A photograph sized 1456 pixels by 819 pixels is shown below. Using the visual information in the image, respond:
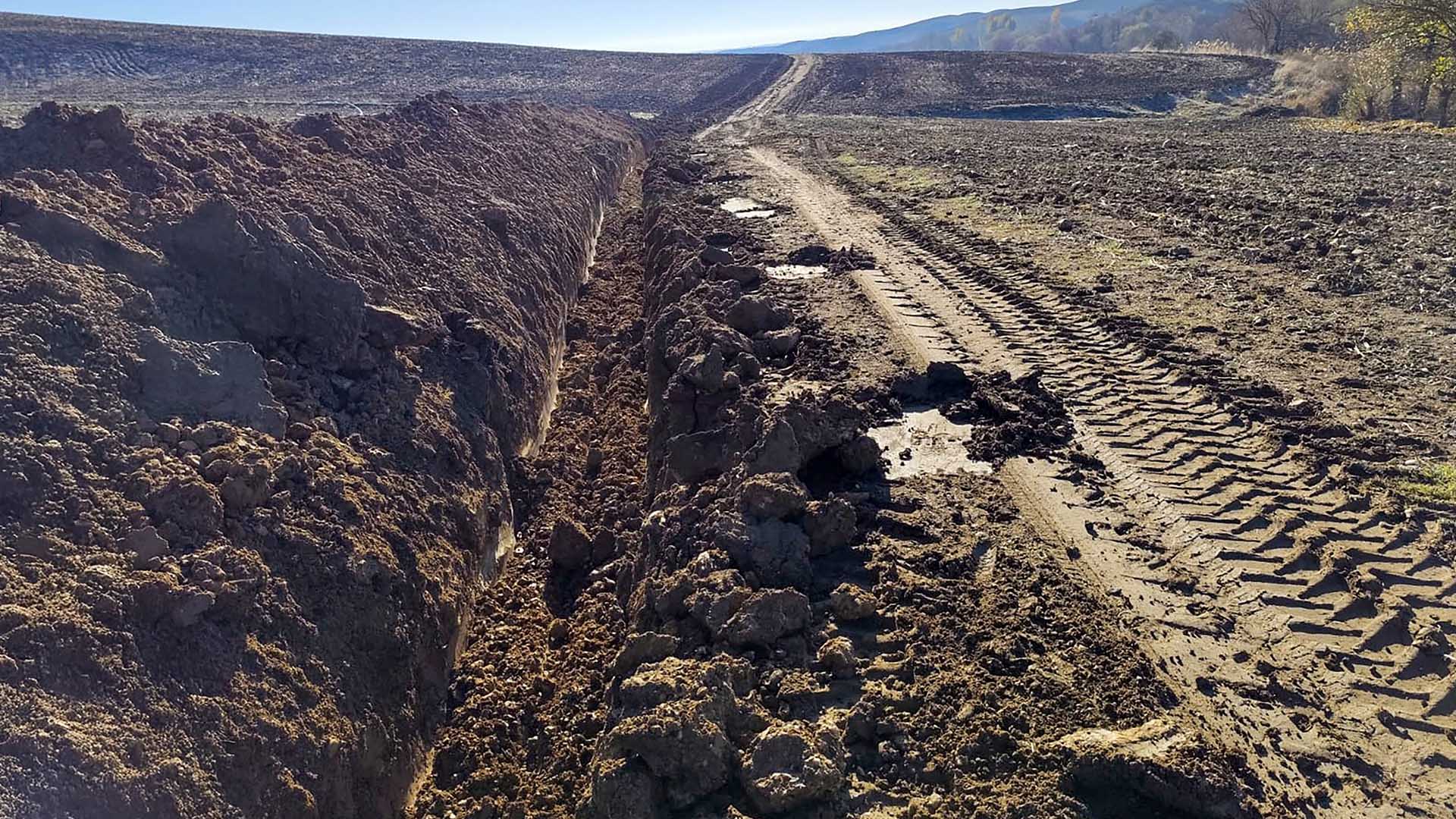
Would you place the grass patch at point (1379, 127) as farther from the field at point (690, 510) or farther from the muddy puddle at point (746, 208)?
the muddy puddle at point (746, 208)

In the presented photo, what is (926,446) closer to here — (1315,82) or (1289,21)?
(1315,82)

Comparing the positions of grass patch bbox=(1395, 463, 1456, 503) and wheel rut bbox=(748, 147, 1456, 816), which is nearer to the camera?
wheel rut bbox=(748, 147, 1456, 816)

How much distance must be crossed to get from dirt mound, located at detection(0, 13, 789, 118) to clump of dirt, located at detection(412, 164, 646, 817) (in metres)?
21.5

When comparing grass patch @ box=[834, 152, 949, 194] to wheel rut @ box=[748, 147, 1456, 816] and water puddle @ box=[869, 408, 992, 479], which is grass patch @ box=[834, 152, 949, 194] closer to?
wheel rut @ box=[748, 147, 1456, 816]

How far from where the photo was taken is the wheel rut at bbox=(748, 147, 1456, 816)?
3648 mm

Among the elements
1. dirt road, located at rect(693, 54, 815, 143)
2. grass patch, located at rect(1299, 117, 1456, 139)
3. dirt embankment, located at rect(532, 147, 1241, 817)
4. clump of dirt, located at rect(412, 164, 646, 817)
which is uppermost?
dirt road, located at rect(693, 54, 815, 143)

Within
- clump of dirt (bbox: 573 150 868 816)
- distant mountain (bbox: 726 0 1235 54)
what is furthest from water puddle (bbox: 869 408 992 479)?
distant mountain (bbox: 726 0 1235 54)

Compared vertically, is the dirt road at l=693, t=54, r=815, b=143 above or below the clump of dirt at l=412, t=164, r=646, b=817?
above

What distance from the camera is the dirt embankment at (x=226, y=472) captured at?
12.2 feet

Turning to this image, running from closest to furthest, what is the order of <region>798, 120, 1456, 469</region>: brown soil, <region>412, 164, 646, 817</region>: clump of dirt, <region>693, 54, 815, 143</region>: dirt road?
<region>412, 164, 646, 817</region>: clump of dirt → <region>798, 120, 1456, 469</region>: brown soil → <region>693, 54, 815, 143</region>: dirt road

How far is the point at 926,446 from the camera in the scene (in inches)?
252

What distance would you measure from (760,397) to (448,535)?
282 cm

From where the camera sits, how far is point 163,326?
5590 millimetres

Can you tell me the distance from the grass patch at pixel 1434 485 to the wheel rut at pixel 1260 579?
30 centimetres
